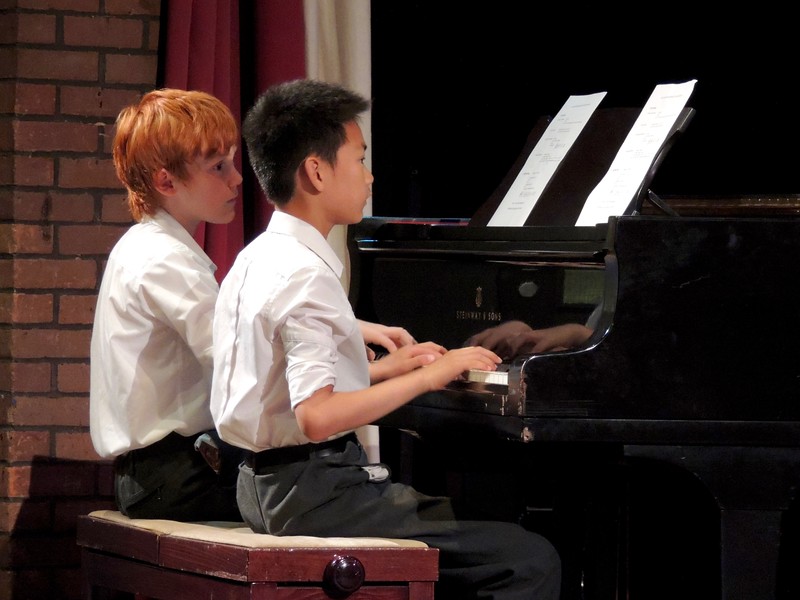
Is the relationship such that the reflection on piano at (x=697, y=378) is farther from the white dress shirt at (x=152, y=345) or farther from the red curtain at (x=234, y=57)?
the red curtain at (x=234, y=57)

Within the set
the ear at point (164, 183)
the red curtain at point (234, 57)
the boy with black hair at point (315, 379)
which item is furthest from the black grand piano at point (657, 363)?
the red curtain at point (234, 57)

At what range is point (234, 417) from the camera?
1968mm

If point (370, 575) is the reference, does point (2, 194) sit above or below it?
above

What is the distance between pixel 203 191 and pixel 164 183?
8 centimetres

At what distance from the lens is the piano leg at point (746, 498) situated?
2.06m

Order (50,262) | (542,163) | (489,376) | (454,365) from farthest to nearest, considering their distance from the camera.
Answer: (50,262)
(542,163)
(489,376)
(454,365)

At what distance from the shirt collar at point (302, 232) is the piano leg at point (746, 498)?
647 mm

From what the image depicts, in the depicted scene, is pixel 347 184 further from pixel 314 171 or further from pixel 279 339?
pixel 279 339

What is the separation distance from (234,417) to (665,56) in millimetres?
1821

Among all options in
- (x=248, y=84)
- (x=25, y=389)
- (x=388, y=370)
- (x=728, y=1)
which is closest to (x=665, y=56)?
(x=728, y=1)

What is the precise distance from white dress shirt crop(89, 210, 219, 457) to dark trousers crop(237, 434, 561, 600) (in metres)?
0.28

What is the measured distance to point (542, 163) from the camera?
2.62m

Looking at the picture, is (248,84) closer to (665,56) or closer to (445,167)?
(445,167)

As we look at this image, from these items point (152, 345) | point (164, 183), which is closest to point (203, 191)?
point (164, 183)
